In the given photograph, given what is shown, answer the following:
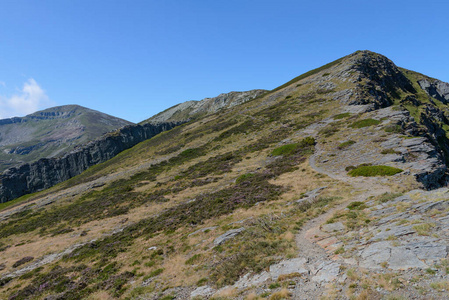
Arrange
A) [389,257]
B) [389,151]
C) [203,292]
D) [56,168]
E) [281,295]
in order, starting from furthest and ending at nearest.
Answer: [56,168] → [389,151] → [203,292] → [389,257] → [281,295]

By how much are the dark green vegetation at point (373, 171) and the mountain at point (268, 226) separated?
5.6 inches

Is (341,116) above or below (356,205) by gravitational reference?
above

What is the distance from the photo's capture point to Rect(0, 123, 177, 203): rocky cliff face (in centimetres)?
10782

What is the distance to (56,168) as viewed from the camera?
118m

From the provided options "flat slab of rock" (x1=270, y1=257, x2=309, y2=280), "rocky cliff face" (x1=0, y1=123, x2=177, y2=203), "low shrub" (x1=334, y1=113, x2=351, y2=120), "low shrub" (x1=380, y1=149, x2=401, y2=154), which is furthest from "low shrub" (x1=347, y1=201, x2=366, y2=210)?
"rocky cliff face" (x1=0, y1=123, x2=177, y2=203)

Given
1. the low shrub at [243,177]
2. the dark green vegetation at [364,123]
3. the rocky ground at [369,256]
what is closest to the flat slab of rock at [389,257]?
the rocky ground at [369,256]

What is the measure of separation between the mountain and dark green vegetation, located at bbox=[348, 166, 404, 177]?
0.14 metres

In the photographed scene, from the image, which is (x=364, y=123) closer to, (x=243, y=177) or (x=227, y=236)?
(x=243, y=177)

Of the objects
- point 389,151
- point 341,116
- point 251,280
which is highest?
point 341,116

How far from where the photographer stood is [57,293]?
17094mm

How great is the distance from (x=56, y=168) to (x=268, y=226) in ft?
454

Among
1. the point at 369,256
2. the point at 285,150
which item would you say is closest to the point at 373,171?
the point at 369,256

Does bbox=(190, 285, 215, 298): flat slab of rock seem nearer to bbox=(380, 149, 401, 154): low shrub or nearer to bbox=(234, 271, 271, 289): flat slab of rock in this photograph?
bbox=(234, 271, 271, 289): flat slab of rock

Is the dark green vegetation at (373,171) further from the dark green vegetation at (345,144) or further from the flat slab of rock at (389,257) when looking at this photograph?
the flat slab of rock at (389,257)
